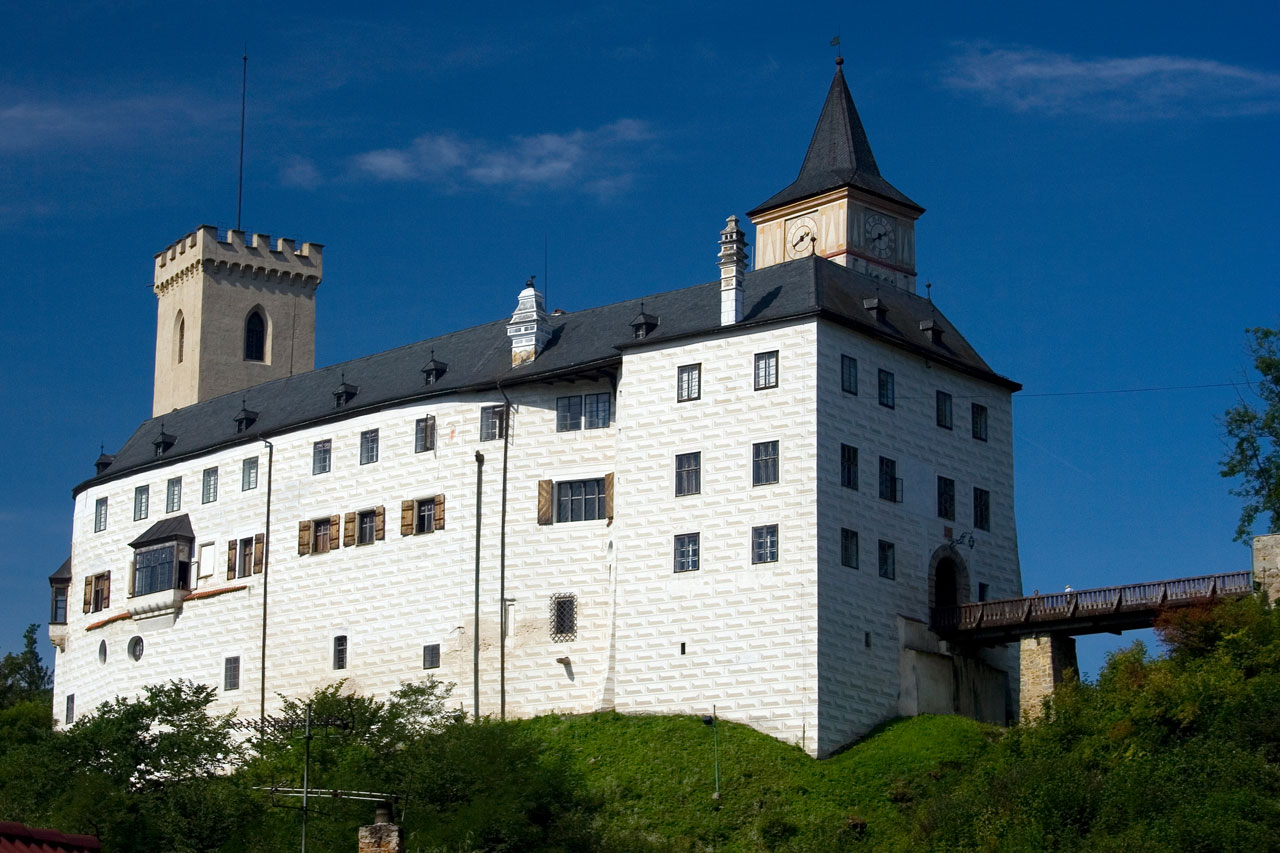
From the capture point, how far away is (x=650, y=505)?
57906mm

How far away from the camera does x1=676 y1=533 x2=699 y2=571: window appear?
186 feet

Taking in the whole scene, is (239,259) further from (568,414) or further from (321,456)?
(568,414)

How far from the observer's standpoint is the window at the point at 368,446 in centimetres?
6525

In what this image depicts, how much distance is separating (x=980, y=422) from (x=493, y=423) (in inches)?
573

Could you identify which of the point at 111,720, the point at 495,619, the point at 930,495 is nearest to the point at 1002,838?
the point at 930,495

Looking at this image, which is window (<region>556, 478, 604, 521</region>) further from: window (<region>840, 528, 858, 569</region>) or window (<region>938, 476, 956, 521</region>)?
window (<region>938, 476, 956, 521</region>)

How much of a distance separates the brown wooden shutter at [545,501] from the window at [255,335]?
2584 centimetres

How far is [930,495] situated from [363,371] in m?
21.4

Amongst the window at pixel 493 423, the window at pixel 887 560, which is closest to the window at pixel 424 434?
the window at pixel 493 423

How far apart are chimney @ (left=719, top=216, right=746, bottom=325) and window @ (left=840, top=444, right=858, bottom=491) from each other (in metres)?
4.87

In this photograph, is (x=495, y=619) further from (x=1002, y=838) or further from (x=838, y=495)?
(x=1002, y=838)

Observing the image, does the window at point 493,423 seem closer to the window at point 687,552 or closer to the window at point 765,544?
the window at point 687,552

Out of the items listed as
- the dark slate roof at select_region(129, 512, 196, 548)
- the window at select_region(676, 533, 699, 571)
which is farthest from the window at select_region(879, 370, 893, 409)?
the dark slate roof at select_region(129, 512, 196, 548)

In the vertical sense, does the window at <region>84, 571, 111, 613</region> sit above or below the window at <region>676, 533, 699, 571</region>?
above
